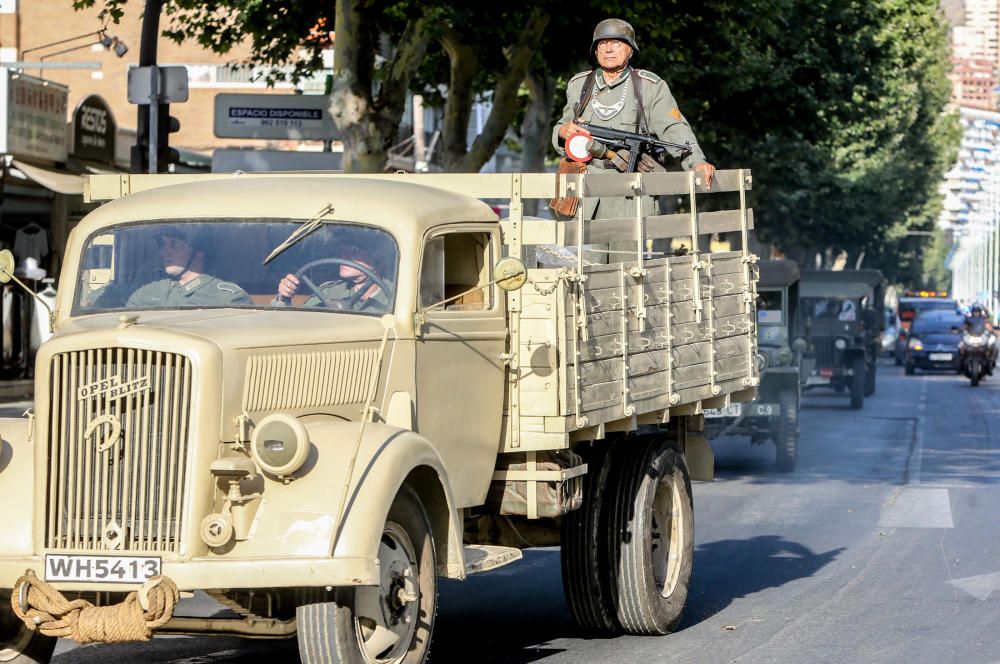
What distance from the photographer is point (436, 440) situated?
7.27m

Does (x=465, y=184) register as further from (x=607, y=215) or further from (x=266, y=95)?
(x=266, y=95)

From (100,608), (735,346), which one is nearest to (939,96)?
(735,346)

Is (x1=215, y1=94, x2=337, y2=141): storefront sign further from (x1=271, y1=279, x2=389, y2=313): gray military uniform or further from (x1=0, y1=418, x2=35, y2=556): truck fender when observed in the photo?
(x1=0, y1=418, x2=35, y2=556): truck fender

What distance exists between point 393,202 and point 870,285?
28.8 m

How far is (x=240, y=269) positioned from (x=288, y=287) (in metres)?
0.21

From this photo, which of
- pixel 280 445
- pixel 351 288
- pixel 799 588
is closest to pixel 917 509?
pixel 799 588

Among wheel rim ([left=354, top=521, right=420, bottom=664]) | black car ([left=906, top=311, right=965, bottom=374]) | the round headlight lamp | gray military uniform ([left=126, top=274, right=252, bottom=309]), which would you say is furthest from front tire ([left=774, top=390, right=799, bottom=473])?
black car ([left=906, top=311, right=965, bottom=374])

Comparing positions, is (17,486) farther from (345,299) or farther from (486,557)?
(486,557)

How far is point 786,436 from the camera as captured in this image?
19062mm

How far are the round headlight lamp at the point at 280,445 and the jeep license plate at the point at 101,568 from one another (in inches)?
19.5

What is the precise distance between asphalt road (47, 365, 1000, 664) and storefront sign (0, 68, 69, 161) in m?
11.8

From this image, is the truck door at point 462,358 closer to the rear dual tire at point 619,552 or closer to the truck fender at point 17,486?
the rear dual tire at point 619,552

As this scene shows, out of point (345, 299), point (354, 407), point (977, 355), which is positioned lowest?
point (977, 355)

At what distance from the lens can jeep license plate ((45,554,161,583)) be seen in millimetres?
6039
